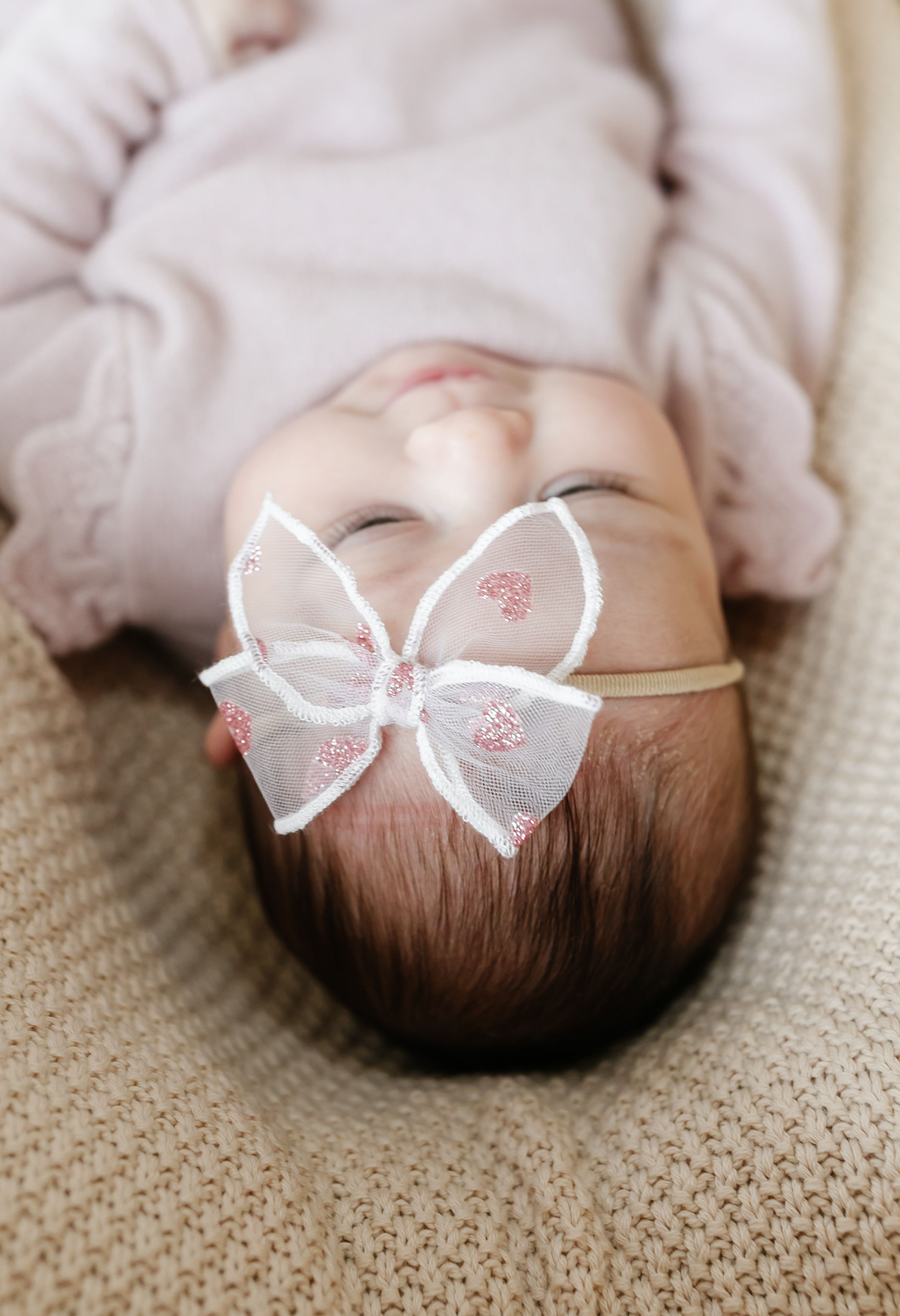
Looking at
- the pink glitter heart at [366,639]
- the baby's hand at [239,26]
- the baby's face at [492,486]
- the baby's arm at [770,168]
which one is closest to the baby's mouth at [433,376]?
the baby's face at [492,486]

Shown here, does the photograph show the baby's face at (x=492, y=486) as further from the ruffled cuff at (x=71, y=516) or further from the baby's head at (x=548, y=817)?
the ruffled cuff at (x=71, y=516)

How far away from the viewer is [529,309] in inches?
48.3

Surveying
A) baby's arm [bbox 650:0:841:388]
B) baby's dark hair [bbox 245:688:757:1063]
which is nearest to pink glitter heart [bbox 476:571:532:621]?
baby's dark hair [bbox 245:688:757:1063]

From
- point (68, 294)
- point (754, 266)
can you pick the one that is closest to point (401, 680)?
point (68, 294)

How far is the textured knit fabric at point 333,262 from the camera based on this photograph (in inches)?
46.9

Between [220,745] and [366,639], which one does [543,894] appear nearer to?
[366,639]

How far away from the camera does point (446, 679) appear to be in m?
0.80

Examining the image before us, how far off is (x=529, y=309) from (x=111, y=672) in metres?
0.71

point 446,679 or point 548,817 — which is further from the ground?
point 446,679

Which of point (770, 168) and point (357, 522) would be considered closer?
point (357, 522)

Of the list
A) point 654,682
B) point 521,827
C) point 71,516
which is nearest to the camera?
point 521,827

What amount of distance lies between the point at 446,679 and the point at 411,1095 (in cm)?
46

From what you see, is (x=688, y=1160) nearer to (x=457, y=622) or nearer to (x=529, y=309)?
(x=457, y=622)

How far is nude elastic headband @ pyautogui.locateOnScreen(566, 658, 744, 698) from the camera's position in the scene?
85cm
